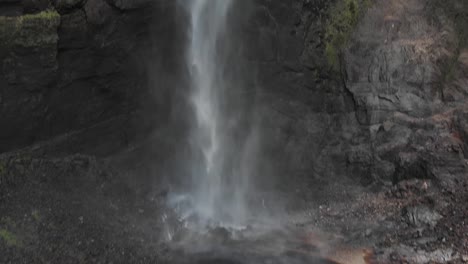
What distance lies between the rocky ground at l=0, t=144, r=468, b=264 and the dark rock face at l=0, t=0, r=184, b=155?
958 mm

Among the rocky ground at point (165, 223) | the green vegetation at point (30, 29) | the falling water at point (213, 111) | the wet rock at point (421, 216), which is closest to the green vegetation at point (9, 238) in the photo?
the rocky ground at point (165, 223)

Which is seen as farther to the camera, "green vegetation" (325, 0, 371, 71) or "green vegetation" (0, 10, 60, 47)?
"green vegetation" (325, 0, 371, 71)

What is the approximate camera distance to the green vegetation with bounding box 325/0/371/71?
1970cm

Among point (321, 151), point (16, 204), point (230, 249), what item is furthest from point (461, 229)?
point (16, 204)

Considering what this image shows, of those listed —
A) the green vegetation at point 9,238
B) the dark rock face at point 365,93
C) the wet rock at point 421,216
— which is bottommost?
the green vegetation at point 9,238

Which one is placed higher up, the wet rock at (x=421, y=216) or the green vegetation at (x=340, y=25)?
the green vegetation at (x=340, y=25)

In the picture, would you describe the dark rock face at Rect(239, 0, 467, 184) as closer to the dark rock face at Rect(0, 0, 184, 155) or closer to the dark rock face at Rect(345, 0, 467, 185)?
the dark rock face at Rect(345, 0, 467, 185)

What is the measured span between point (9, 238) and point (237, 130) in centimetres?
886

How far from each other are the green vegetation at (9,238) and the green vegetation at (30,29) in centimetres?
489

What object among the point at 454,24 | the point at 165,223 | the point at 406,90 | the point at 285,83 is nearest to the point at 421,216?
Answer: the point at 406,90

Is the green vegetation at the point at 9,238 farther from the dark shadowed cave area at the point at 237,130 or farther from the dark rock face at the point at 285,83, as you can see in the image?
the dark rock face at the point at 285,83

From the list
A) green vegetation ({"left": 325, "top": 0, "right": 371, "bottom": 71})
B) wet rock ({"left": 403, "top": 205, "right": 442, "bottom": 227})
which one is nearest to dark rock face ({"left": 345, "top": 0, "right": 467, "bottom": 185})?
green vegetation ({"left": 325, "top": 0, "right": 371, "bottom": 71})

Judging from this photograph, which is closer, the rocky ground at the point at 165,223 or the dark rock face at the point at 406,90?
the rocky ground at the point at 165,223

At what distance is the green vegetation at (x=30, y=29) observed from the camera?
1482cm
